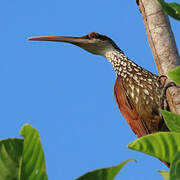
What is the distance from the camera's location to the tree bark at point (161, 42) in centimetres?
314

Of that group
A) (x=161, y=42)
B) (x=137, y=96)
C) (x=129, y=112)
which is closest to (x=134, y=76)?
(x=137, y=96)

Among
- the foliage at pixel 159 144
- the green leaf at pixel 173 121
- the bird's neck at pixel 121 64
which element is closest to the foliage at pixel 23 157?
the foliage at pixel 159 144

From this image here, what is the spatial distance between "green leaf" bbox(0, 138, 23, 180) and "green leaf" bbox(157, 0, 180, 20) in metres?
0.58

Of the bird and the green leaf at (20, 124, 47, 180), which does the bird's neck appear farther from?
the green leaf at (20, 124, 47, 180)

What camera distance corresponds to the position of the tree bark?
10.3 ft

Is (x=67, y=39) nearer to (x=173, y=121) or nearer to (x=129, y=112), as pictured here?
(x=129, y=112)

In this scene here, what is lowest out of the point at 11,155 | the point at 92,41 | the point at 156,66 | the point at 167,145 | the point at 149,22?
the point at 167,145

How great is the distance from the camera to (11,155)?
0.98 meters

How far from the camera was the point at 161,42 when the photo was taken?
3.23m

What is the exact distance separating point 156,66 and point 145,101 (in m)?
1.42

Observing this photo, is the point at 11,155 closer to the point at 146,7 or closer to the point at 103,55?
the point at 146,7

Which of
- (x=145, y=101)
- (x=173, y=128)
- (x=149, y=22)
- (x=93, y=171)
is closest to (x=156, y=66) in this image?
(x=149, y=22)

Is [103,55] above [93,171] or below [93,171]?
above

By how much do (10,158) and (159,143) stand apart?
0.42 metres
